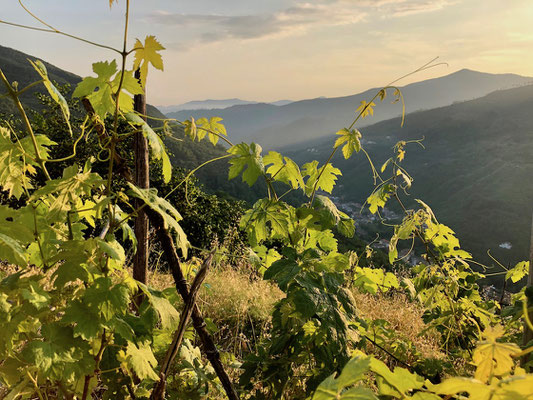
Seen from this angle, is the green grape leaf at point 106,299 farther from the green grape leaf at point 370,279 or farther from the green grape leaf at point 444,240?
the green grape leaf at point 444,240

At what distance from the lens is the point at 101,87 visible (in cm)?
100

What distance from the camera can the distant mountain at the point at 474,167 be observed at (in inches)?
2589

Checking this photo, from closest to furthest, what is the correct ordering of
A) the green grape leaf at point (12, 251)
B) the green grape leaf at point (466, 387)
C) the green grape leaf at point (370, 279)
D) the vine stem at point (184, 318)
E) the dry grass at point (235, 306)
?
1. the green grape leaf at point (466, 387)
2. the green grape leaf at point (12, 251)
3. the vine stem at point (184, 318)
4. the green grape leaf at point (370, 279)
5. the dry grass at point (235, 306)

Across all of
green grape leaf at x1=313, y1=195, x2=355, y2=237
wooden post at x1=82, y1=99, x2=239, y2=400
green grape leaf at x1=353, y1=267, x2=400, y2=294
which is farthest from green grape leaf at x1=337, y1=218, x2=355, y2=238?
green grape leaf at x1=353, y1=267, x2=400, y2=294

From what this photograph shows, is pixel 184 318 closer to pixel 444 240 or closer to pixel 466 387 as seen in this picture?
pixel 466 387

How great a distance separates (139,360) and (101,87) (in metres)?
0.71

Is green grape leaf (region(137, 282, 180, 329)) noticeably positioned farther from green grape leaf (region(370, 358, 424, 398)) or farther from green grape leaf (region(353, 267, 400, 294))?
green grape leaf (region(353, 267, 400, 294))

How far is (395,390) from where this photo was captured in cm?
54

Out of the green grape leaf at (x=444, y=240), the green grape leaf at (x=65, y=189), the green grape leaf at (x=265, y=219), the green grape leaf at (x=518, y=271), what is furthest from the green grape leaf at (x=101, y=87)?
the green grape leaf at (x=518, y=271)

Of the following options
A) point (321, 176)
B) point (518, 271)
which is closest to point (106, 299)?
point (321, 176)

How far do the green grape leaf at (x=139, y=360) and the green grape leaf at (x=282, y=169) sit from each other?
81cm

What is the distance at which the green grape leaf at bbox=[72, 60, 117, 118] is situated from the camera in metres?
0.98

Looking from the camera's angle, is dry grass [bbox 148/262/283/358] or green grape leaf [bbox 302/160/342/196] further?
dry grass [bbox 148/262/283/358]

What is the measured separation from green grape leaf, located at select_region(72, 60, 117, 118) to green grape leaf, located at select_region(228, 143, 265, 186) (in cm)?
55
